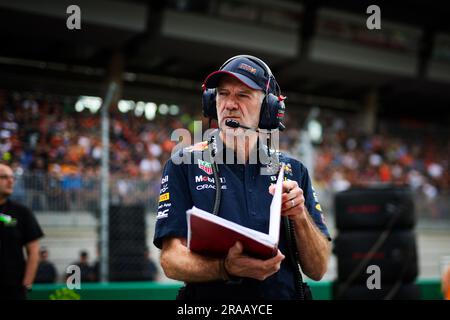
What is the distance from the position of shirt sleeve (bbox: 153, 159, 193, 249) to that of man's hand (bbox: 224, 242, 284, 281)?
0.85 feet

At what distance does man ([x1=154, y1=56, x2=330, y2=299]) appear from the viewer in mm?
1854

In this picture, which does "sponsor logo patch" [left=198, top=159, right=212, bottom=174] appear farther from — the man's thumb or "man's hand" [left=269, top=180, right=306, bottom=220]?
the man's thumb

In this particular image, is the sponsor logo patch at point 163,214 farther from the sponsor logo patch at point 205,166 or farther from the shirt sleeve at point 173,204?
the sponsor logo patch at point 205,166

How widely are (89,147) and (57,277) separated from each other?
166cm

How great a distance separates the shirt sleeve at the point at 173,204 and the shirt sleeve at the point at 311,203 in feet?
1.69

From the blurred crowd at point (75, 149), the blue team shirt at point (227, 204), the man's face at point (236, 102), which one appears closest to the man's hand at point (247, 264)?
the blue team shirt at point (227, 204)

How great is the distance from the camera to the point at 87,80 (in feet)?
66.9

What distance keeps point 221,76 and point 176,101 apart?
39.8ft

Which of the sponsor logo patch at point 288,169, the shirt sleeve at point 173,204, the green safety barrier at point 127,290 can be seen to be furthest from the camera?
the green safety barrier at point 127,290

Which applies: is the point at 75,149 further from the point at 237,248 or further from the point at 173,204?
the point at 237,248

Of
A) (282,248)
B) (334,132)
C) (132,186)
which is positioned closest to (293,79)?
(334,132)

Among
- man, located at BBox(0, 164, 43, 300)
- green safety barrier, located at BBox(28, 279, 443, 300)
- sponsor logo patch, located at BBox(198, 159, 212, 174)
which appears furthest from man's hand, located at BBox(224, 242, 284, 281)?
Answer: green safety barrier, located at BBox(28, 279, 443, 300)

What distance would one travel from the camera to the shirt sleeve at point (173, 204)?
1.96 m

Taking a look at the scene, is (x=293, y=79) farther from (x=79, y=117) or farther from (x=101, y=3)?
(x=79, y=117)
